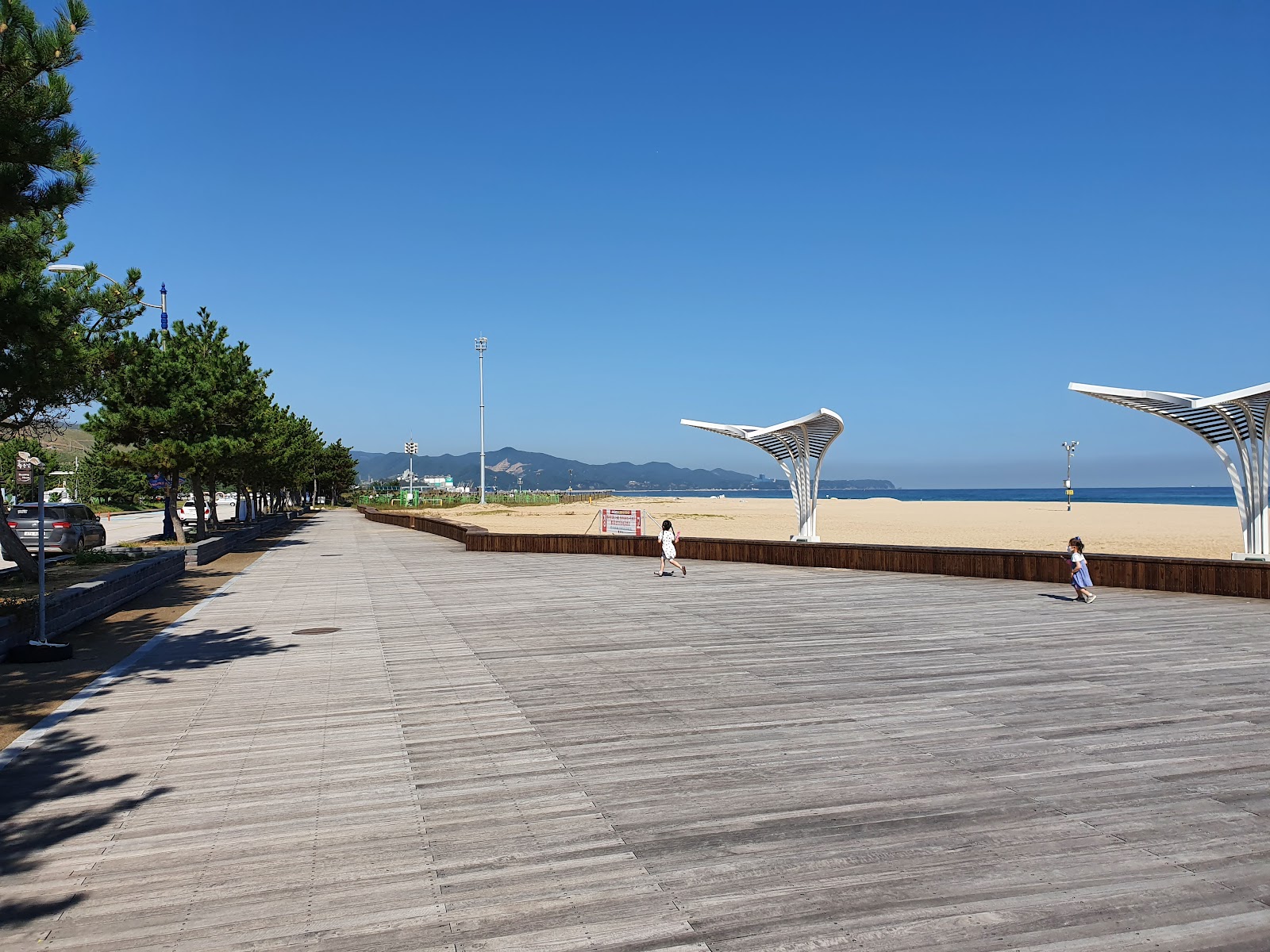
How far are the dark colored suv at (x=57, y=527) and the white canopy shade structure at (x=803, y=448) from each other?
2059 cm

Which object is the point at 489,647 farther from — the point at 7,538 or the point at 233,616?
the point at 7,538

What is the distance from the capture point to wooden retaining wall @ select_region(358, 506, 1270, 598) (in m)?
16.0

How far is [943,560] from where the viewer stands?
20062mm

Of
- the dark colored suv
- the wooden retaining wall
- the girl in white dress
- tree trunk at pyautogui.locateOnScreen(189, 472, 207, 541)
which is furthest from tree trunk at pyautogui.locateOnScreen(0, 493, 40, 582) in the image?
the wooden retaining wall

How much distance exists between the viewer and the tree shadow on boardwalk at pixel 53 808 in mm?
4449

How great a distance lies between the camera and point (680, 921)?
412 cm

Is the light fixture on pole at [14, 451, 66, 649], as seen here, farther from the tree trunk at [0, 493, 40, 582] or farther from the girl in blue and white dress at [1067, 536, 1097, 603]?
the girl in blue and white dress at [1067, 536, 1097, 603]

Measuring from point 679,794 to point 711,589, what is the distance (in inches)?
478

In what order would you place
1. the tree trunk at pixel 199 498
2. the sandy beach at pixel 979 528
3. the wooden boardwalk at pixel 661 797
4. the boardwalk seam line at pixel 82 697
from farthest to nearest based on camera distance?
1. the sandy beach at pixel 979 528
2. the tree trunk at pixel 199 498
3. the boardwalk seam line at pixel 82 697
4. the wooden boardwalk at pixel 661 797

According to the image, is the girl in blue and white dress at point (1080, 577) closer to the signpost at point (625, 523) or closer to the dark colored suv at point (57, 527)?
the signpost at point (625, 523)

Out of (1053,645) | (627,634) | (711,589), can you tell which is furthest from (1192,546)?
(627,634)

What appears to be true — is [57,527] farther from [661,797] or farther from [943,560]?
[661,797]

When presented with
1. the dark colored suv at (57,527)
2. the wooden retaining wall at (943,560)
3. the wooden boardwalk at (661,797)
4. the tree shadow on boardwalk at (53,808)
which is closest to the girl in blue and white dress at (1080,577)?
the wooden retaining wall at (943,560)

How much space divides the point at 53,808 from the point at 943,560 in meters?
17.8
